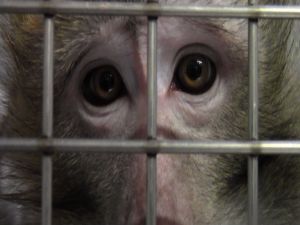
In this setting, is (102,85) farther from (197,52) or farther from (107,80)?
(197,52)

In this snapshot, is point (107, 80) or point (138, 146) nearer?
point (138, 146)

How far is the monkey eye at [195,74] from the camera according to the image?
3.31ft

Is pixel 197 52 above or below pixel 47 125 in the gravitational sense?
above

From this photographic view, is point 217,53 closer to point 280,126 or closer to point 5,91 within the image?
point 280,126

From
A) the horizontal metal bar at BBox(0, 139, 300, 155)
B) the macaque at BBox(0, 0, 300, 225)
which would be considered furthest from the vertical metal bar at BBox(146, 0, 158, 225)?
the macaque at BBox(0, 0, 300, 225)

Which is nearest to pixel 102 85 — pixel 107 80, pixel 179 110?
pixel 107 80

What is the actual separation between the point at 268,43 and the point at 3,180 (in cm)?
60

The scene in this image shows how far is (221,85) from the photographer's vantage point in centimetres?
105

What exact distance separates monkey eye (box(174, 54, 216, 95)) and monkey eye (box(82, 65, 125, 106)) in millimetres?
101

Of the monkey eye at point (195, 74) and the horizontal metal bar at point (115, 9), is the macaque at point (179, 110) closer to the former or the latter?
the monkey eye at point (195, 74)

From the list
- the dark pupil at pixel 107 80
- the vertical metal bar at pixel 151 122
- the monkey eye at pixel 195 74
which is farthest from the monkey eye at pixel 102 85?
the vertical metal bar at pixel 151 122

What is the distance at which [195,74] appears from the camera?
1.01 meters

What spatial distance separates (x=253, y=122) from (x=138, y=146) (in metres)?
0.12

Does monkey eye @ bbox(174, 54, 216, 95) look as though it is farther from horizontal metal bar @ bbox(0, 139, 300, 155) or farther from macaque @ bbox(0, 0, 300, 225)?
horizontal metal bar @ bbox(0, 139, 300, 155)
